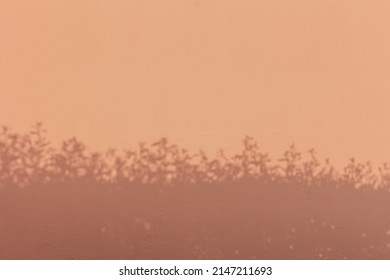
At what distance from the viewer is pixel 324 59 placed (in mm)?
1188

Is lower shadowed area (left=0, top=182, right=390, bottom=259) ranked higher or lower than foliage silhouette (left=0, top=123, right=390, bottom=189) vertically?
lower

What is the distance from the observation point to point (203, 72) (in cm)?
117

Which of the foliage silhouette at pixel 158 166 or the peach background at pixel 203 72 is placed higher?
the peach background at pixel 203 72

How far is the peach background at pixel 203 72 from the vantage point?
1146 millimetres

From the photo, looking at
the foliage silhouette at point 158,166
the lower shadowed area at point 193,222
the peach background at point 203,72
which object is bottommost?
the lower shadowed area at point 193,222

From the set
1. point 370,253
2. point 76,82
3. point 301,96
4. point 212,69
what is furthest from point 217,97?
point 370,253

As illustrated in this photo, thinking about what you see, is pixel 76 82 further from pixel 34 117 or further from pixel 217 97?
pixel 217 97

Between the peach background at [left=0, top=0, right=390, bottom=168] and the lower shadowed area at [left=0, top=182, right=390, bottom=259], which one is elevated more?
the peach background at [left=0, top=0, right=390, bottom=168]

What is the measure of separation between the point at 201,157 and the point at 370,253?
0.47m

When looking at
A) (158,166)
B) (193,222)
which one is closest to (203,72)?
(158,166)

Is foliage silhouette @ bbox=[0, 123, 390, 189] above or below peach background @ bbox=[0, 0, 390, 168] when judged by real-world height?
below

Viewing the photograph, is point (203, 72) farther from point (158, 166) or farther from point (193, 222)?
point (193, 222)

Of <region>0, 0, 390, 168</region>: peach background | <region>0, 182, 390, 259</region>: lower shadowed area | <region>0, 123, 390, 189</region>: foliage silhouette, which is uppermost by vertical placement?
<region>0, 0, 390, 168</region>: peach background

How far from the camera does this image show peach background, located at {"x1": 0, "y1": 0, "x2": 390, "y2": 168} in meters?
1.15
